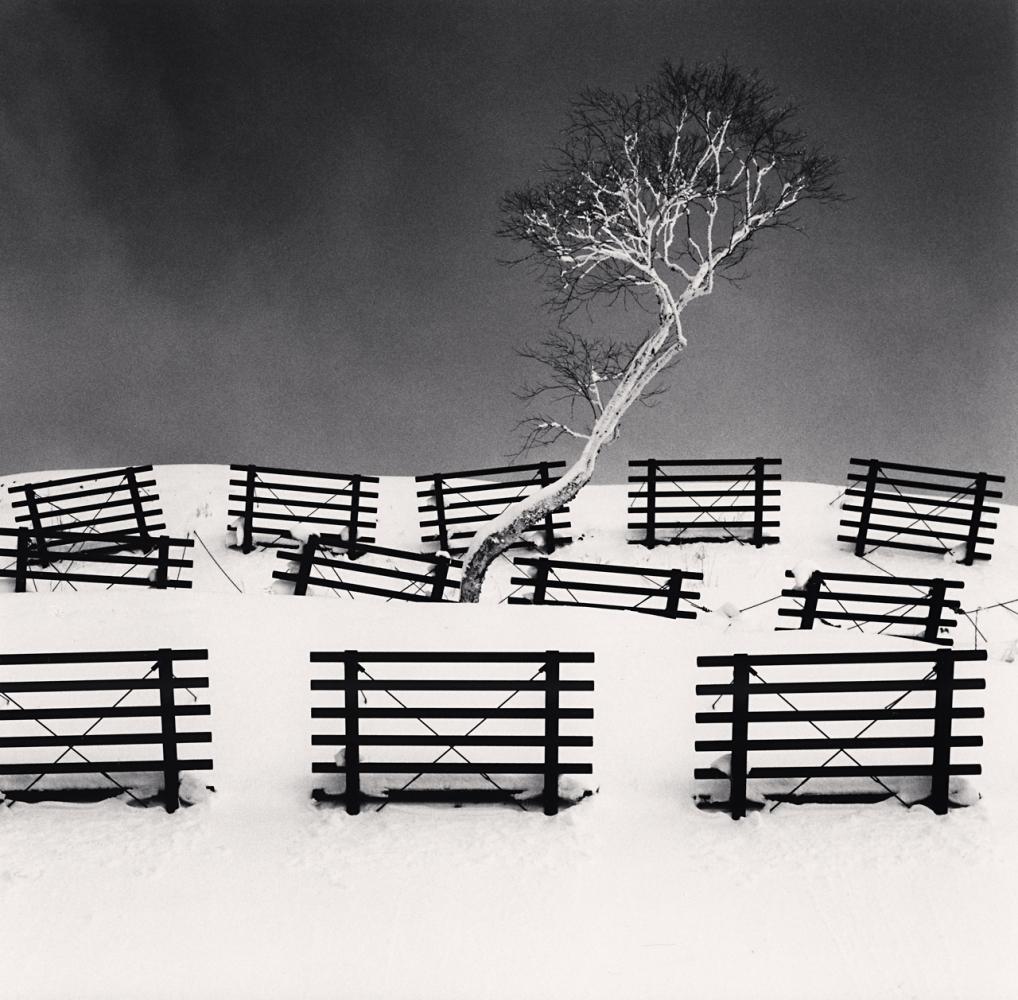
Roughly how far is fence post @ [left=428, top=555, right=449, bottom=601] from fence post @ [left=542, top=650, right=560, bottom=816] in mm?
5962

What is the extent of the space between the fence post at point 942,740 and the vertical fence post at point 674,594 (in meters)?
4.90

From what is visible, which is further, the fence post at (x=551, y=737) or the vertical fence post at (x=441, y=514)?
the vertical fence post at (x=441, y=514)

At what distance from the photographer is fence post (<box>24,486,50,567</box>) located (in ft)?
54.1

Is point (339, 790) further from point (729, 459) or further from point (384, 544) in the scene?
point (729, 459)

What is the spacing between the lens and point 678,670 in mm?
11070

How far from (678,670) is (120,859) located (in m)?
5.99

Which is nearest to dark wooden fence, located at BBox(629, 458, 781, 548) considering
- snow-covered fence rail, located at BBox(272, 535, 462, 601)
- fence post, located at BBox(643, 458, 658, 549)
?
fence post, located at BBox(643, 458, 658, 549)

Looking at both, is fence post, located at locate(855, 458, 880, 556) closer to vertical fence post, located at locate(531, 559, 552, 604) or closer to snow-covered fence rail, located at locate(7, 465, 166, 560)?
vertical fence post, located at locate(531, 559, 552, 604)

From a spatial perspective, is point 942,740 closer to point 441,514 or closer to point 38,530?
point 441,514

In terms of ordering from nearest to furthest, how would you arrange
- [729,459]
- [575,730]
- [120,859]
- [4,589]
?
1. [120,859]
2. [575,730]
3. [4,589]
4. [729,459]

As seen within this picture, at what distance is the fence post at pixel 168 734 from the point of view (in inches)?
338

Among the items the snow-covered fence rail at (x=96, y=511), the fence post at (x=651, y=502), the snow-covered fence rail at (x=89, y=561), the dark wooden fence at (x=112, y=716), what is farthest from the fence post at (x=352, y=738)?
the snow-covered fence rail at (x=96, y=511)

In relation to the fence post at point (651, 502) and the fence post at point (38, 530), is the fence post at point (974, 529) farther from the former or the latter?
the fence post at point (38, 530)

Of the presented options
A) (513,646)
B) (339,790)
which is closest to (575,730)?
(513,646)
